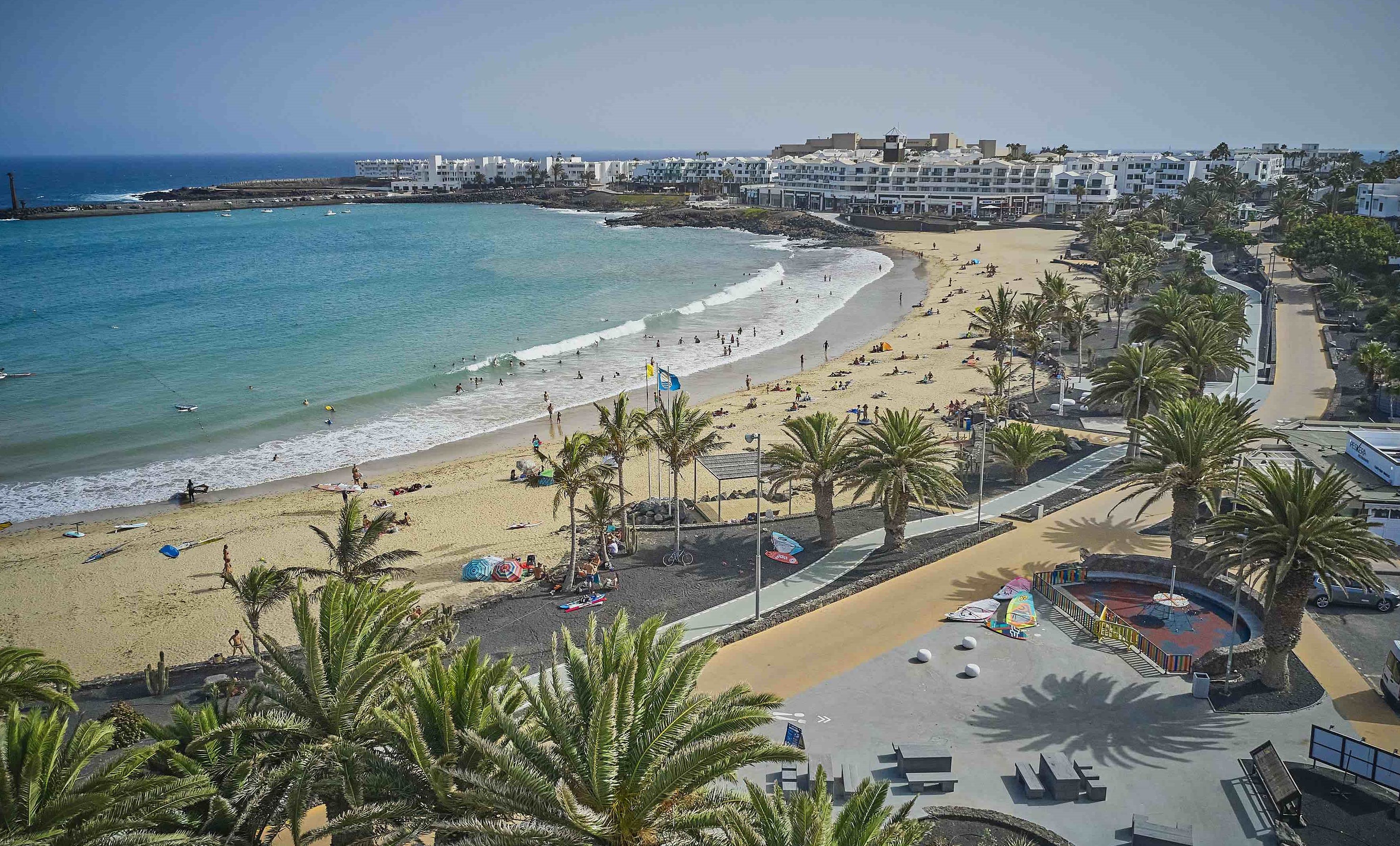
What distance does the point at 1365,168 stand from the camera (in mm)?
108125

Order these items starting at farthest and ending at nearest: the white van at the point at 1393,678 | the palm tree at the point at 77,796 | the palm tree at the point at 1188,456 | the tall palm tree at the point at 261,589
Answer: the palm tree at the point at 1188,456
the tall palm tree at the point at 261,589
the white van at the point at 1393,678
the palm tree at the point at 77,796

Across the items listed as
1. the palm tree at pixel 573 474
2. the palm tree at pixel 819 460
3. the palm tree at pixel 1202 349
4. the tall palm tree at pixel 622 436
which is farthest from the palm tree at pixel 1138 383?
the palm tree at pixel 573 474

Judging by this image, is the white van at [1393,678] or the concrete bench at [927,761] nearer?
the concrete bench at [927,761]

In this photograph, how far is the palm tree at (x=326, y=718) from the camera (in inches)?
421

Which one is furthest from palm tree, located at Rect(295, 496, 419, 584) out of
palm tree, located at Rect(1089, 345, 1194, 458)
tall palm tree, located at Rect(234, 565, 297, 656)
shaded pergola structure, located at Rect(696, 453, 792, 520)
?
palm tree, located at Rect(1089, 345, 1194, 458)

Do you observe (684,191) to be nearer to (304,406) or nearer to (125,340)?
(125,340)

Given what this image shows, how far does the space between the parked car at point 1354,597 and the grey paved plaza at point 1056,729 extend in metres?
4.58

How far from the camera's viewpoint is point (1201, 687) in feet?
54.9

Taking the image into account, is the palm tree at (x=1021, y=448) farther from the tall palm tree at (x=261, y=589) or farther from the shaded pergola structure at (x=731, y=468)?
the tall palm tree at (x=261, y=589)

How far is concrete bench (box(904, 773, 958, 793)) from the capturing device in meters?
14.4

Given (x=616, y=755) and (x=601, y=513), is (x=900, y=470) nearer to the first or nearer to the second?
(x=601, y=513)

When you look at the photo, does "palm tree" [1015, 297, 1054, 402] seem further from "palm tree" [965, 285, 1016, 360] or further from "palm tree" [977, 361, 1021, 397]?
"palm tree" [977, 361, 1021, 397]

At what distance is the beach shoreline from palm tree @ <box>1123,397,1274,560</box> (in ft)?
86.4

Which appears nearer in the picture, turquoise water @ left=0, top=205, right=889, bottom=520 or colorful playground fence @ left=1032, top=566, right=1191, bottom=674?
Answer: colorful playground fence @ left=1032, top=566, right=1191, bottom=674
